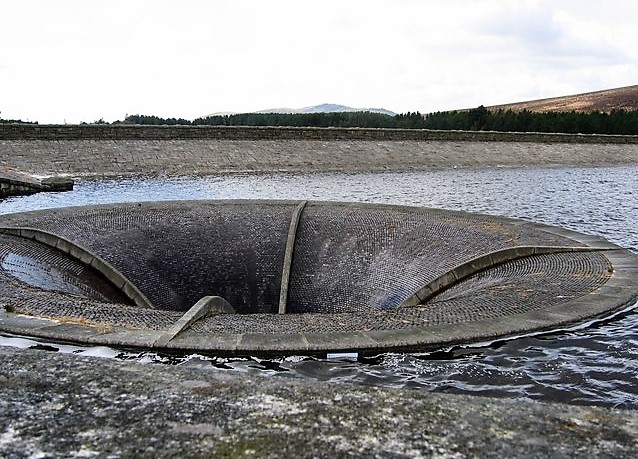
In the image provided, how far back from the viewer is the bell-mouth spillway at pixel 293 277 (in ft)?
16.0

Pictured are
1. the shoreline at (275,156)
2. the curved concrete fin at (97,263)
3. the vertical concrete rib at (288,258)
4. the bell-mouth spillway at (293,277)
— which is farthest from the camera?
the shoreline at (275,156)

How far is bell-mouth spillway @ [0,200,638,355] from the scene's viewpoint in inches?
192

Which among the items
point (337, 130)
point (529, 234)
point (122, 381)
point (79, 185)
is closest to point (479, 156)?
point (337, 130)

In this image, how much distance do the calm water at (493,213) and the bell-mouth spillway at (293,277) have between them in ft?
0.49

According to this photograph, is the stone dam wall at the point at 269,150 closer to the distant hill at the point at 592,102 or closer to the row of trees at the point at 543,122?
the row of trees at the point at 543,122

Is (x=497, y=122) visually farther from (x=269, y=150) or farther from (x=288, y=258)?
(x=288, y=258)

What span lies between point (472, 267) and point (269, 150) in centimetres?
2413

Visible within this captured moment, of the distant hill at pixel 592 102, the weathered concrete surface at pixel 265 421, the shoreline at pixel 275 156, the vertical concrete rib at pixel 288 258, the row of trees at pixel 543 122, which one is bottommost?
the vertical concrete rib at pixel 288 258

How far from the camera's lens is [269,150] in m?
31.1

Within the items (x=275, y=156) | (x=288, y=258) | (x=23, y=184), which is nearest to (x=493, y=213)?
(x=288, y=258)

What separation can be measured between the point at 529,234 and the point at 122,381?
7.31 m

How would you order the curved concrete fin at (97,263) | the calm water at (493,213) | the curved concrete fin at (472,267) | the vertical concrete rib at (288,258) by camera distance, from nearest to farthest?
the calm water at (493,213) → the curved concrete fin at (472,267) → the curved concrete fin at (97,263) → the vertical concrete rib at (288,258)

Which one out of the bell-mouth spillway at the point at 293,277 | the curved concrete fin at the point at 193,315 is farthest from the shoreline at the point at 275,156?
the curved concrete fin at the point at 193,315

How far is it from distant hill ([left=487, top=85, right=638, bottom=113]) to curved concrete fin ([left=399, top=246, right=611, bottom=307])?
8401 centimetres
